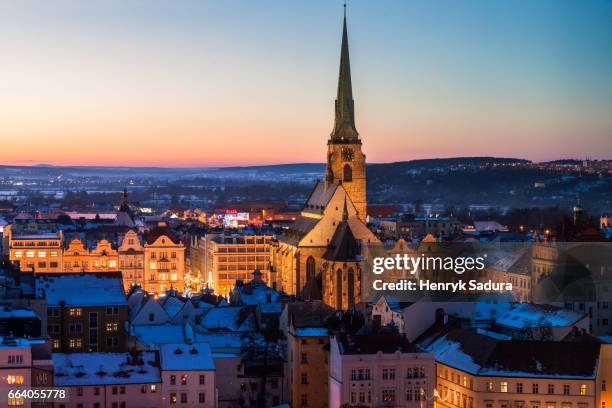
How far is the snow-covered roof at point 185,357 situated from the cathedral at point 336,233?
30.4 metres

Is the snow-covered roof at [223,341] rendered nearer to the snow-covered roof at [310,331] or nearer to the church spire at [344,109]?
the snow-covered roof at [310,331]

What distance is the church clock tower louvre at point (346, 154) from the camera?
114 metres

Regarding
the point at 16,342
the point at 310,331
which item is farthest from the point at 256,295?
the point at 16,342

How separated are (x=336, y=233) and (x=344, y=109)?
77.7 feet

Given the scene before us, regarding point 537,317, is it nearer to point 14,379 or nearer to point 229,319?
point 229,319

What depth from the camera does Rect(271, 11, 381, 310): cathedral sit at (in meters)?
90.2

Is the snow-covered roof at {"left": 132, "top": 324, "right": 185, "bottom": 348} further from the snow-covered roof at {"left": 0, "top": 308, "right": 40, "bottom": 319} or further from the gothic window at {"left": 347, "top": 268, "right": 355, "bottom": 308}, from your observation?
the gothic window at {"left": 347, "top": 268, "right": 355, "bottom": 308}

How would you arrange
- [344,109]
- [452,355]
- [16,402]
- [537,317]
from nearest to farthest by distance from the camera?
[16,402] < [452,355] < [537,317] < [344,109]

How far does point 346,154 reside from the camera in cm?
11531

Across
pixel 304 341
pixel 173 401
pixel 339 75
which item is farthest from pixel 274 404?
pixel 339 75

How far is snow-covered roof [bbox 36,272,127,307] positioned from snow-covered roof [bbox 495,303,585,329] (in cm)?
2070

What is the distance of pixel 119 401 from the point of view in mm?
53844

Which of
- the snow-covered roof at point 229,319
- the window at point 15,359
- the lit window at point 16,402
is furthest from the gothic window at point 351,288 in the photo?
the lit window at point 16,402

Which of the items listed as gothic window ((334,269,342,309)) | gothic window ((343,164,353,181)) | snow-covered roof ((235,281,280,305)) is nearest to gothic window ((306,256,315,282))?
gothic window ((334,269,342,309))
